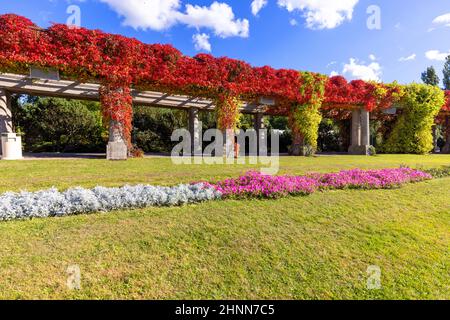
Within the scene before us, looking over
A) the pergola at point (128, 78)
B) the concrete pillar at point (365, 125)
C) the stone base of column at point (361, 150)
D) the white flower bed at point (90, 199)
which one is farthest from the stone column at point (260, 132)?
the white flower bed at point (90, 199)

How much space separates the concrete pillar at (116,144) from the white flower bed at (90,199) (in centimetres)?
563

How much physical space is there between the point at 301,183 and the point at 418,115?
16.7 metres

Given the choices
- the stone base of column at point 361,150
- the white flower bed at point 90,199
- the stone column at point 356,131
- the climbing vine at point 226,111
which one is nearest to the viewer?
the white flower bed at point 90,199

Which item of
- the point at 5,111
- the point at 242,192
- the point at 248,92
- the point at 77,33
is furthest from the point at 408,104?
the point at 5,111

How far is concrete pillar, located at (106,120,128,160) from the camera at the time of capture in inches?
386

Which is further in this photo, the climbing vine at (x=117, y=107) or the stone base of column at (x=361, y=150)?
the stone base of column at (x=361, y=150)

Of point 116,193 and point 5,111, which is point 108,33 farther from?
point 116,193

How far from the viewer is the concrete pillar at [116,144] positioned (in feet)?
32.1

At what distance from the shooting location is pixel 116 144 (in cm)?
988

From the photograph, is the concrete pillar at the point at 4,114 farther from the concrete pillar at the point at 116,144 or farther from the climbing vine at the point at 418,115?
the climbing vine at the point at 418,115

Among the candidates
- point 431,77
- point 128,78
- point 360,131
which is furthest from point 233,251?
point 431,77

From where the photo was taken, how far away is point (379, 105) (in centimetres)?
1642

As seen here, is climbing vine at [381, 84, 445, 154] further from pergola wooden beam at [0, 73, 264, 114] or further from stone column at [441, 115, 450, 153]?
pergola wooden beam at [0, 73, 264, 114]

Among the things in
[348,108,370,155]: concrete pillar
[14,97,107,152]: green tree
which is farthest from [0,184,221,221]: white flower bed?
[348,108,370,155]: concrete pillar
